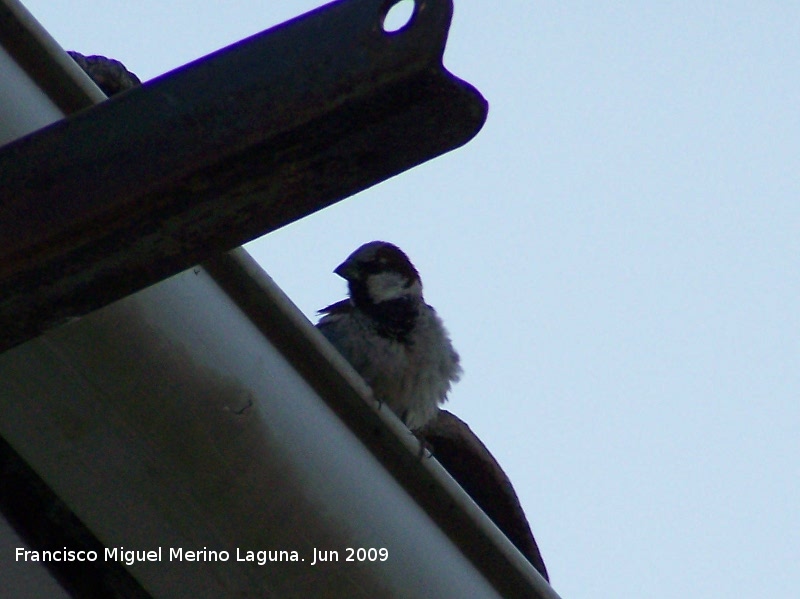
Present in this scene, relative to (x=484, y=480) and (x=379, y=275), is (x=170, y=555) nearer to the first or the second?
(x=484, y=480)

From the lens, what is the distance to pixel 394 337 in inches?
148

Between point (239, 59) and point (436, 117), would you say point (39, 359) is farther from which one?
point (436, 117)

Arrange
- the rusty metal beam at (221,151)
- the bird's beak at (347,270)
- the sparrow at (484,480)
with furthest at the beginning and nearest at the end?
the bird's beak at (347,270) < the sparrow at (484,480) < the rusty metal beam at (221,151)

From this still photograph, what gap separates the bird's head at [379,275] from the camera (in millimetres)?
4094

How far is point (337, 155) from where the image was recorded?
37.8 inches

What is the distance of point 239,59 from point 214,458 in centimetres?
69

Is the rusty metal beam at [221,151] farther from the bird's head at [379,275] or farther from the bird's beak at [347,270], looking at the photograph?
the bird's beak at [347,270]

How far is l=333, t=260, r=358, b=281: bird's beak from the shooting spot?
423 cm

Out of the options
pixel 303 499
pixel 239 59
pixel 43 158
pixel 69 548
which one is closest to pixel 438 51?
pixel 239 59

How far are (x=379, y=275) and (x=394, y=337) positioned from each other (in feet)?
1.68

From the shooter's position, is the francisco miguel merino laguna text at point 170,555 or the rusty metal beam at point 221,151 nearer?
the rusty metal beam at point 221,151

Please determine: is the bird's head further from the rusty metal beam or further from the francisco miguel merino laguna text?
the rusty metal beam

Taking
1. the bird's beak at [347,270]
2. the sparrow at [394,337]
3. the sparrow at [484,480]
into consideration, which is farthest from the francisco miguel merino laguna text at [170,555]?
the bird's beak at [347,270]

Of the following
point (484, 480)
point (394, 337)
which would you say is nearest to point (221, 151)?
point (484, 480)
